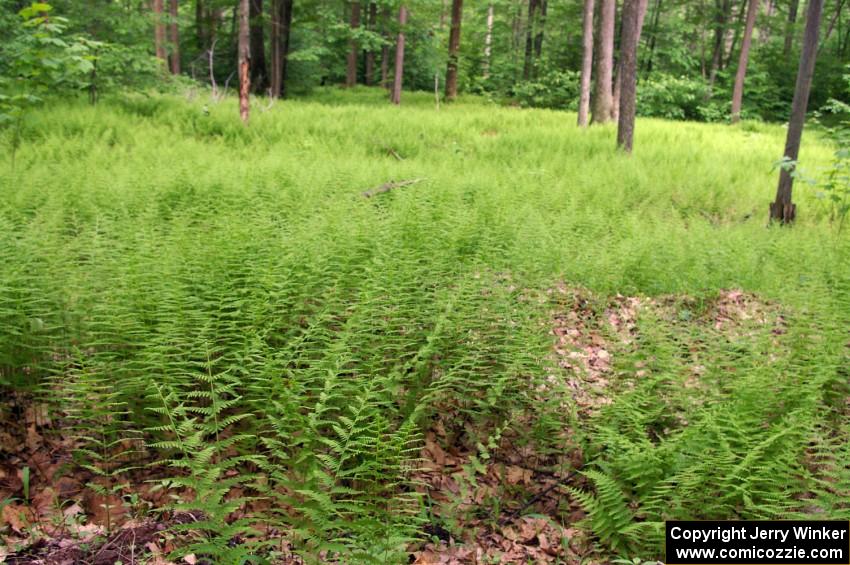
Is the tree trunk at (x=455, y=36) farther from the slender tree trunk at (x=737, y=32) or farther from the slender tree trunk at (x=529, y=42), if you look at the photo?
the slender tree trunk at (x=737, y=32)

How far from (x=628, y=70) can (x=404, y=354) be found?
10.7 meters

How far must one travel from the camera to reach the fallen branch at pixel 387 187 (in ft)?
27.6

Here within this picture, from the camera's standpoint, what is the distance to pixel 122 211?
6.83 m

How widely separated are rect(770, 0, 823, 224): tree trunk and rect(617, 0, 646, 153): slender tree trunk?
13.4 feet

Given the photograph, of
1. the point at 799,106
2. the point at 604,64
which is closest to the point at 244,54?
the point at 604,64

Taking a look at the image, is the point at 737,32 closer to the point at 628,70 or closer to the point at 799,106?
the point at 628,70

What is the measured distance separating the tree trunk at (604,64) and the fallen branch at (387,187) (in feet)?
32.4

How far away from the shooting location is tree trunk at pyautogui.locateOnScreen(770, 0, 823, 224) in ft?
25.6

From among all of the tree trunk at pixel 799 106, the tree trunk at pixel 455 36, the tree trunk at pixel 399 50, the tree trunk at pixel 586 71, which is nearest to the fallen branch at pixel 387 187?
the tree trunk at pixel 799 106

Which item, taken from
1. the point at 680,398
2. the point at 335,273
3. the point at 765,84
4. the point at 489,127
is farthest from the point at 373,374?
the point at 765,84

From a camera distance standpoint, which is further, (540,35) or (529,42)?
(540,35)

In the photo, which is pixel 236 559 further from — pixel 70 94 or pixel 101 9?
pixel 101 9

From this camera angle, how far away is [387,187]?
8.74m

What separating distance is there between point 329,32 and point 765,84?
2126 cm
